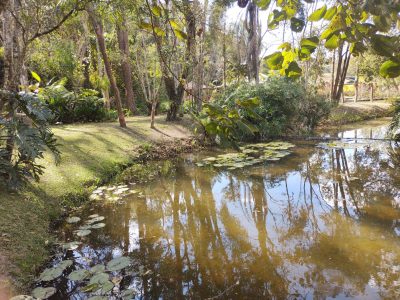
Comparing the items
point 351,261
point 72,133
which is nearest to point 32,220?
point 351,261

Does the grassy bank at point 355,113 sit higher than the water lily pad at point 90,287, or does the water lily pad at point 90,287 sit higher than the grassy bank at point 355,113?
the grassy bank at point 355,113

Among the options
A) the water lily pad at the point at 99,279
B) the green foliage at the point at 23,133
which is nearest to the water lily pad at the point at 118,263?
the water lily pad at the point at 99,279

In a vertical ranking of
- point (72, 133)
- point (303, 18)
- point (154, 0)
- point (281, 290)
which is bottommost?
point (281, 290)

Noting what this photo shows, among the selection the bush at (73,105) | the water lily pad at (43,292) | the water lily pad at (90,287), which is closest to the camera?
the water lily pad at (43,292)

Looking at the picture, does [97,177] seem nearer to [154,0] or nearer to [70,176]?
[70,176]

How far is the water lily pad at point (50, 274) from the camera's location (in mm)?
3232

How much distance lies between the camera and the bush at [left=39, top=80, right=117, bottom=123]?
1012cm

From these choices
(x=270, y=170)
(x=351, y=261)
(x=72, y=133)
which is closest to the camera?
(x=351, y=261)

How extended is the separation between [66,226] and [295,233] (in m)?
2.97

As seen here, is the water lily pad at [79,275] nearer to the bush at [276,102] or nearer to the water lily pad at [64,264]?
the water lily pad at [64,264]

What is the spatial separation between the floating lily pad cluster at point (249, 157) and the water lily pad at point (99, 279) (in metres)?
4.69

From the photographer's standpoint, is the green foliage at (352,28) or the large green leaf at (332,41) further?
the large green leaf at (332,41)

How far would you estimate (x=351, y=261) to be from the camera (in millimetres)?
3559

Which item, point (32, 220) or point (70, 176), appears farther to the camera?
point (70, 176)
